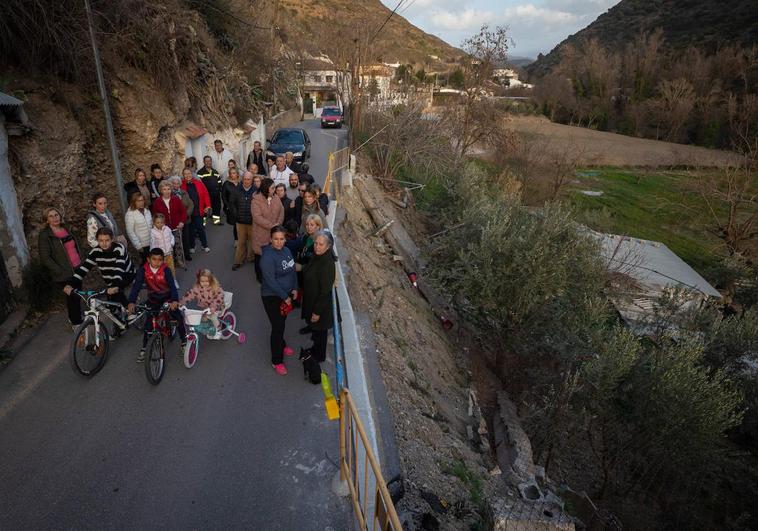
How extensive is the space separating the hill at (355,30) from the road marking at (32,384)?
17.8 metres

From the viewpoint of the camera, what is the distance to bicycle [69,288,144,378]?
5.09 meters

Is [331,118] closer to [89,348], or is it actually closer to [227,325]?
[227,325]

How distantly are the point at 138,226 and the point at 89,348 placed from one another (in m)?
2.23

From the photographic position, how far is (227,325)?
606 cm

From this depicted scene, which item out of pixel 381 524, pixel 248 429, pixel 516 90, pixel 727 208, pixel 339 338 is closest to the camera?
pixel 381 524

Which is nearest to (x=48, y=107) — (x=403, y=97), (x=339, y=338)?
(x=339, y=338)

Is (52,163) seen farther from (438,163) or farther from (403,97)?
(403,97)

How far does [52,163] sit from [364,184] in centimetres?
1302

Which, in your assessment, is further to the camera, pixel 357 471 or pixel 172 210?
pixel 172 210

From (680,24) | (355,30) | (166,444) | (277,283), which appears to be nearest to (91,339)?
(166,444)

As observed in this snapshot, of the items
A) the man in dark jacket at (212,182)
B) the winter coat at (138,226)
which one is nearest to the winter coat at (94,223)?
the winter coat at (138,226)

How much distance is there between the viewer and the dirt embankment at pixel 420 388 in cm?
504

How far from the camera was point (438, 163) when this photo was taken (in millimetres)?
21422

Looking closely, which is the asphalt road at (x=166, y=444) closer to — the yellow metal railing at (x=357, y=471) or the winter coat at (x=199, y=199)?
the yellow metal railing at (x=357, y=471)
